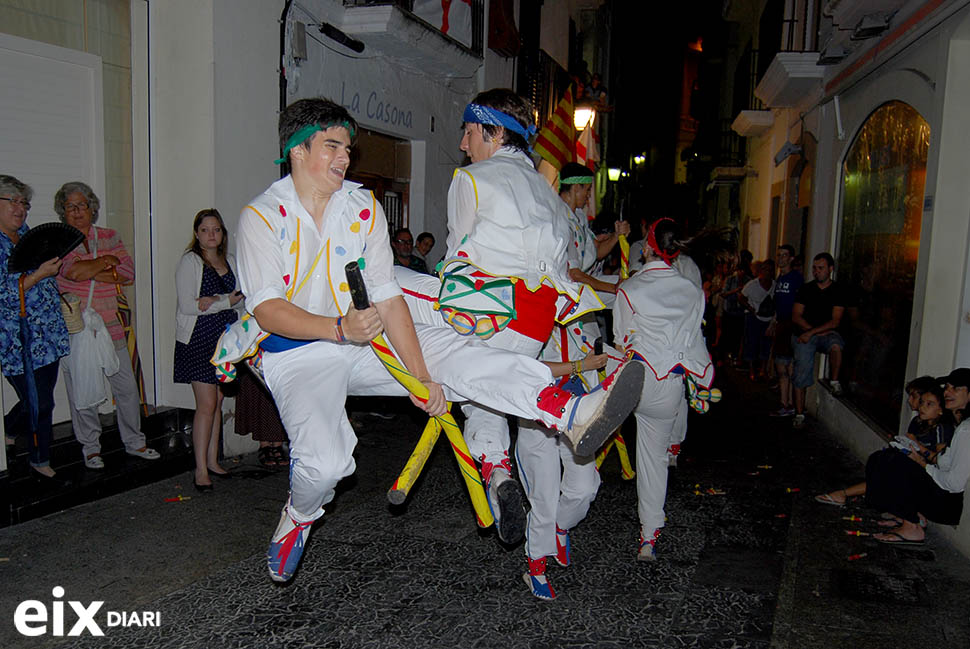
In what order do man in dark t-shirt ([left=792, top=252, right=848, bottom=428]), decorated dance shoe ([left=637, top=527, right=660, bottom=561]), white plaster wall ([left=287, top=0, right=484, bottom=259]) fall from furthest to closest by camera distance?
1. man in dark t-shirt ([left=792, top=252, right=848, bottom=428])
2. white plaster wall ([left=287, top=0, right=484, bottom=259])
3. decorated dance shoe ([left=637, top=527, right=660, bottom=561])

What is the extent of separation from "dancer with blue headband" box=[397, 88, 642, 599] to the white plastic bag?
303cm

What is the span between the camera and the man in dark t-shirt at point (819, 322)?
852 cm

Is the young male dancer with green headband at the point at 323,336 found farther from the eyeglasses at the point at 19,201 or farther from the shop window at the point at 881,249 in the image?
the shop window at the point at 881,249

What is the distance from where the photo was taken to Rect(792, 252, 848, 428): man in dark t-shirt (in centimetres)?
852

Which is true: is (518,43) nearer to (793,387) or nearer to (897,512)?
(793,387)

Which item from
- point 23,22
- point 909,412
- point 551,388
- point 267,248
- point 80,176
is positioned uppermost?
point 23,22

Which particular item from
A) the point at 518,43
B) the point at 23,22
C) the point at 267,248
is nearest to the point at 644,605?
the point at 267,248

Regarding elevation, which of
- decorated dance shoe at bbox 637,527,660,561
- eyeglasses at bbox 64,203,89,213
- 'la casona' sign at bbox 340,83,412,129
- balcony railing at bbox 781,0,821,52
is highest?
balcony railing at bbox 781,0,821,52

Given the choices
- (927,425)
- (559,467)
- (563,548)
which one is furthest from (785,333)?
(559,467)

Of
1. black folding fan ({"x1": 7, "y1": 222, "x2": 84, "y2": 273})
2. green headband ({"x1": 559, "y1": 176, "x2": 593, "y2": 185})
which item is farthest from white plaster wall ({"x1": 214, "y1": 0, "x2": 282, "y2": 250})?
green headband ({"x1": 559, "y1": 176, "x2": 593, "y2": 185})

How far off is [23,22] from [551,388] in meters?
5.17

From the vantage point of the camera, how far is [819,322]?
8625 mm

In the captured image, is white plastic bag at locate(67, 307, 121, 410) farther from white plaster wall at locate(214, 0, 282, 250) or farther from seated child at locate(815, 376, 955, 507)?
seated child at locate(815, 376, 955, 507)

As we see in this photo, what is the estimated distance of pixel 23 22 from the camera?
582cm
